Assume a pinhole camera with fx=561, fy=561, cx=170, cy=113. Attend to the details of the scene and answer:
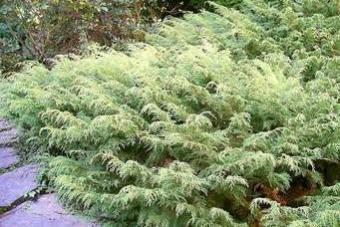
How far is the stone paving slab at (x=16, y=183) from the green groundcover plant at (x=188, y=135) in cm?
15

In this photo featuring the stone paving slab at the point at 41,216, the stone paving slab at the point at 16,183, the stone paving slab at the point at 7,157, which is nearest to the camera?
the stone paving slab at the point at 41,216

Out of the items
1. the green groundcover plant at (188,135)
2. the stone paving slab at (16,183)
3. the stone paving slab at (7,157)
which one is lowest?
the stone paving slab at (7,157)

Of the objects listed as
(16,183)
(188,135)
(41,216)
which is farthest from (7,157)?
(188,135)

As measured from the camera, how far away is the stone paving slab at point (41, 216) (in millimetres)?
3371

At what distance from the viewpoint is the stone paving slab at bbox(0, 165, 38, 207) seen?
3674 millimetres

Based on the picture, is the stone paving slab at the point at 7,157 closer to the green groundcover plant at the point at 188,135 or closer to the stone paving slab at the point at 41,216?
the green groundcover plant at the point at 188,135

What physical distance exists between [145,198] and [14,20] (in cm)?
342

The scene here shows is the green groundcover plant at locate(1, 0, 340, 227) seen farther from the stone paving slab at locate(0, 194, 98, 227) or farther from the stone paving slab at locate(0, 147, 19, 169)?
the stone paving slab at locate(0, 147, 19, 169)

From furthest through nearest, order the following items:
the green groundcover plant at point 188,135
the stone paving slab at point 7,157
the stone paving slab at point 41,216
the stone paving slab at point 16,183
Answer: the stone paving slab at point 7,157 < the stone paving slab at point 16,183 < the stone paving slab at point 41,216 < the green groundcover plant at point 188,135

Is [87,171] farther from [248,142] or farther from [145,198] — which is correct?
[248,142]

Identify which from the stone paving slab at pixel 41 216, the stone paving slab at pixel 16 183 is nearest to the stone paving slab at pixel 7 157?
the stone paving slab at pixel 16 183

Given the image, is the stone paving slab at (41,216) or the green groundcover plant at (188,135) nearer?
→ the green groundcover plant at (188,135)

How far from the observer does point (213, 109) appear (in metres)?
3.89

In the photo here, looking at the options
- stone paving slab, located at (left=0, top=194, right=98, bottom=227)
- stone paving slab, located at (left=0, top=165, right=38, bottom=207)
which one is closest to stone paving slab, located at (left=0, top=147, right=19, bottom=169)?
stone paving slab, located at (left=0, top=165, right=38, bottom=207)
